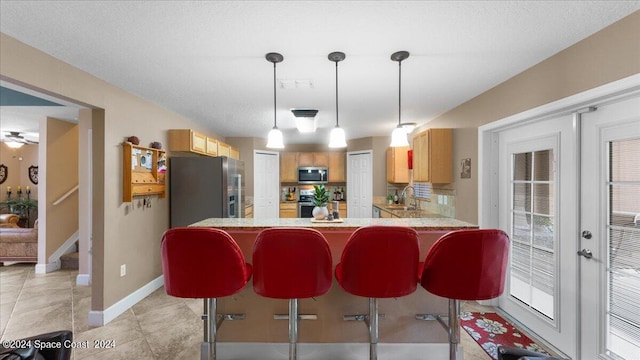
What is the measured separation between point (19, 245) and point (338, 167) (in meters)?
5.70

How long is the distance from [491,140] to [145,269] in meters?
4.23

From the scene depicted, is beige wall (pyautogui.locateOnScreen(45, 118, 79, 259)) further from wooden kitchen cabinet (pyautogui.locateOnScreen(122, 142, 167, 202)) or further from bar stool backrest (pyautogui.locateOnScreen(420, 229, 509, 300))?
bar stool backrest (pyautogui.locateOnScreen(420, 229, 509, 300))

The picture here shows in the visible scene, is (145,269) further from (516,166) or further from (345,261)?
(516,166)

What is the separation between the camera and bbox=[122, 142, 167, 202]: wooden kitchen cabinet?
113 inches

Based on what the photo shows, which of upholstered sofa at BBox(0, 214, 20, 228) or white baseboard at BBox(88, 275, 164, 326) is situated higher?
upholstered sofa at BBox(0, 214, 20, 228)

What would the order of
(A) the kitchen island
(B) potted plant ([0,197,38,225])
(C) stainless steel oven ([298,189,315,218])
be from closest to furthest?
(A) the kitchen island, (B) potted plant ([0,197,38,225]), (C) stainless steel oven ([298,189,315,218])

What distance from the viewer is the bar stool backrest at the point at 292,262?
147 cm

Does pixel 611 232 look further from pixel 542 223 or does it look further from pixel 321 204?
pixel 321 204

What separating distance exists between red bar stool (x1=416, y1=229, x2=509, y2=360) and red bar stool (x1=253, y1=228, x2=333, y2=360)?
0.63 m

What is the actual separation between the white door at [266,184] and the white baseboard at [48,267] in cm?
313

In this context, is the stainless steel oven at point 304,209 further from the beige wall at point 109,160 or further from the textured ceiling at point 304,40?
the textured ceiling at point 304,40

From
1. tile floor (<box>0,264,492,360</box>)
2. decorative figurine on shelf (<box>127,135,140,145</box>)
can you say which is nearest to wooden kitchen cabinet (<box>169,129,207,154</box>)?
decorative figurine on shelf (<box>127,135,140,145</box>)

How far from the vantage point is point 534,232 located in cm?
243

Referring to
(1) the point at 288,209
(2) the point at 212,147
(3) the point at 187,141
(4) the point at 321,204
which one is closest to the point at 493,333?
(4) the point at 321,204
